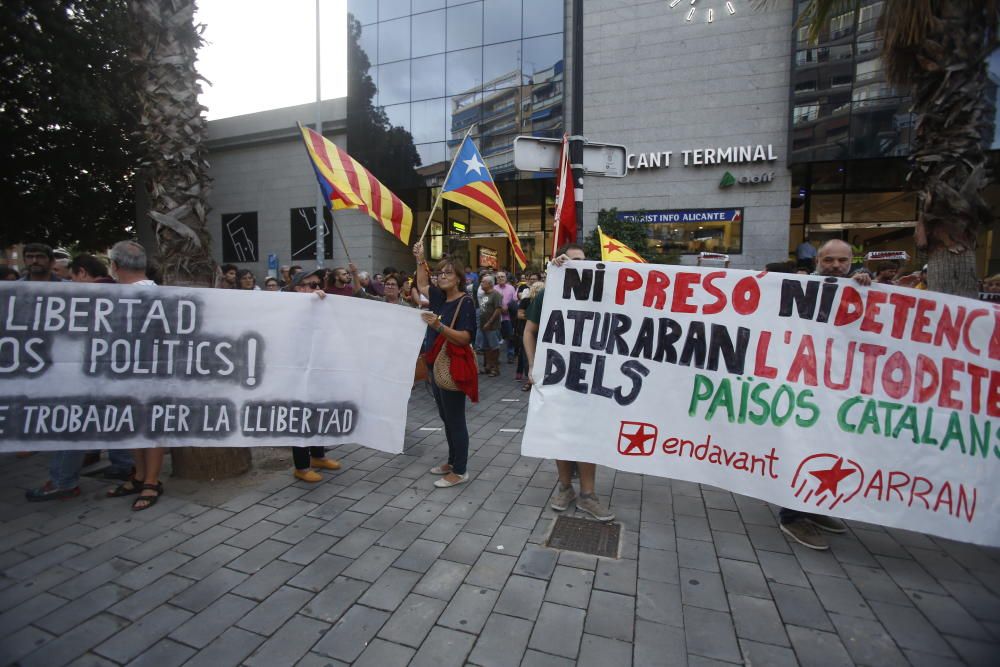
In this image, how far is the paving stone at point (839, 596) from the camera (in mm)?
2650

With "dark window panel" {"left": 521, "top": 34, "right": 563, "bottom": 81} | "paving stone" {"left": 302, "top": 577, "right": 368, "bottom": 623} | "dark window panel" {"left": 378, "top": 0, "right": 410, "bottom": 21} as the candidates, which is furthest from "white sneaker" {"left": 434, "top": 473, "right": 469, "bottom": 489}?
"dark window panel" {"left": 378, "top": 0, "right": 410, "bottom": 21}

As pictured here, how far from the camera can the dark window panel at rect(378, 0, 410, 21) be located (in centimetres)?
2070

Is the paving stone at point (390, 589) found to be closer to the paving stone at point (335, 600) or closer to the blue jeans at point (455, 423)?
the paving stone at point (335, 600)

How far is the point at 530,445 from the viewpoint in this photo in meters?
3.58

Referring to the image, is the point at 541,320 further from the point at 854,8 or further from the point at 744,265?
the point at 744,265

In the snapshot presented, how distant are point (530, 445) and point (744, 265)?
15.8 meters

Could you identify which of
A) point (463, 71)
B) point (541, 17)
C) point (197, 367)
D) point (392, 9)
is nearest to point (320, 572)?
point (197, 367)

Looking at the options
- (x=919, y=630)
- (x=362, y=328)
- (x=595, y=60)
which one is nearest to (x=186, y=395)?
(x=362, y=328)

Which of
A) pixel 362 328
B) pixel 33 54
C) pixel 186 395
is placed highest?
pixel 33 54

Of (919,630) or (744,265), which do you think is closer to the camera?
(919,630)

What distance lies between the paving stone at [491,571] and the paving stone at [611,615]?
534 millimetres

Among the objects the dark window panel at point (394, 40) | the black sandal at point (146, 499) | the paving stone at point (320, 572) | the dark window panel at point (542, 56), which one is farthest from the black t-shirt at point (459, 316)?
the dark window panel at point (394, 40)

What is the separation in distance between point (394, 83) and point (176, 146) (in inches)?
745

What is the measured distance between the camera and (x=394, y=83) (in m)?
21.1
